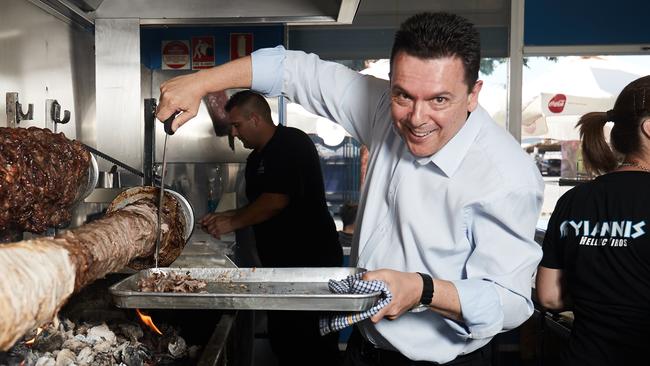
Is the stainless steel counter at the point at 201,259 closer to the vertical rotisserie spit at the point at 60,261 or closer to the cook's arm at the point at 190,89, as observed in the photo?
the vertical rotisserie spit at the point at 60,261

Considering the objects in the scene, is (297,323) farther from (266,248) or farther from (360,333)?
(360,333)

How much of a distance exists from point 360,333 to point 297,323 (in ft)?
5.97

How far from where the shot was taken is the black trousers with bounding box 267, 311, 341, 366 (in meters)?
3.79

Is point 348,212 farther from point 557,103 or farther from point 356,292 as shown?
point 356,292

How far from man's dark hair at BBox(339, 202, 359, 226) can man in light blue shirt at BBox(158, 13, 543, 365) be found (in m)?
2.89

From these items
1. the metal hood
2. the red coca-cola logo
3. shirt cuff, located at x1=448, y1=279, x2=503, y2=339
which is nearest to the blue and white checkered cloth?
shirt cuff, located at x1=448, y1=279, x2=503, y2=339

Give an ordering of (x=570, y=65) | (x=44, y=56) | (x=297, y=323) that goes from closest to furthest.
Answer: (x=44, y=56) → (x=297, y=323) → (x=570, y=65)

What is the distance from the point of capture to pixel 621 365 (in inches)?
78.3

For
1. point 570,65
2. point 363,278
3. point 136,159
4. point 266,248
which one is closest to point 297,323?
point 266,248

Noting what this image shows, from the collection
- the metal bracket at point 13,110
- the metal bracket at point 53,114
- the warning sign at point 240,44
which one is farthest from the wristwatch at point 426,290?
the warning sign at point 240,44

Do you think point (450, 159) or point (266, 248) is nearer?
point (450, 159)

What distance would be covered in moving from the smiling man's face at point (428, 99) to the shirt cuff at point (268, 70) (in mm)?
539

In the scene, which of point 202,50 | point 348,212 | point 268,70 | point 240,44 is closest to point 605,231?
point 268,70

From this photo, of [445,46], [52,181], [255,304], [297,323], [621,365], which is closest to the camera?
[255,304]
